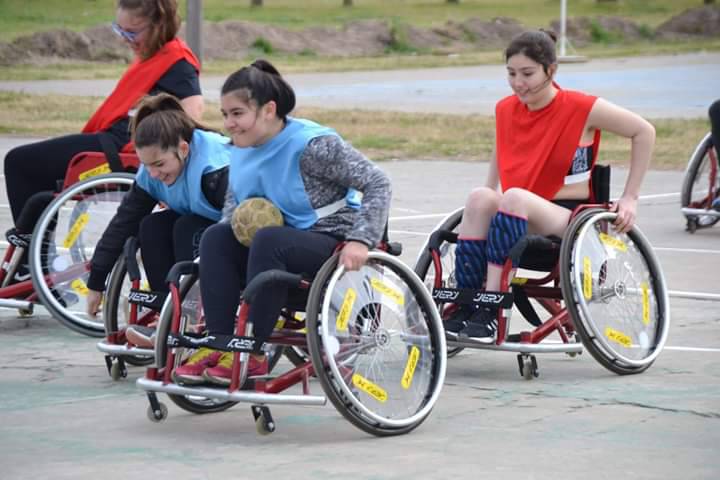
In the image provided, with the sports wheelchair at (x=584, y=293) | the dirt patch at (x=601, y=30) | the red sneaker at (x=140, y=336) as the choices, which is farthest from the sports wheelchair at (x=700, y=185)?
the dirt patch at (x=601, y=30)

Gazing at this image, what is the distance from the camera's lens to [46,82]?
27406 mm

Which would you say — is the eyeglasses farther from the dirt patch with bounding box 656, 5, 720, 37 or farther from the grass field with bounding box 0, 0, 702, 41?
the dirt patch with bounding box 656, 5, 720, 37

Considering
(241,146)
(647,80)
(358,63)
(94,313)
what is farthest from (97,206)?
(358,63)

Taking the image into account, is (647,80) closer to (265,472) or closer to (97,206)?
(97,206)

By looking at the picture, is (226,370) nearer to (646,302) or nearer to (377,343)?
(377,343)

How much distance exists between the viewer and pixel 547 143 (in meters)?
6.62

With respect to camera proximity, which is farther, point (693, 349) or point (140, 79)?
point (140, 79)

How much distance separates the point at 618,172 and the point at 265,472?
1018 cm

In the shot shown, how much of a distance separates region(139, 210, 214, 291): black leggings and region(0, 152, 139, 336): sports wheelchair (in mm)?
941

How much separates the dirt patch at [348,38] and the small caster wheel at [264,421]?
1199 inches

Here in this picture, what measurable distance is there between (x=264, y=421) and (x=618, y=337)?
70.1 inches

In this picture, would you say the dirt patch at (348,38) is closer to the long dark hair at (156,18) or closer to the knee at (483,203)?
the long dark hair at (156,18)

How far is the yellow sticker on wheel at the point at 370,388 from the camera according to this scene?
17.6ft

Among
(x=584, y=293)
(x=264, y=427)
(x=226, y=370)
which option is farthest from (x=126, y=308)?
(x=584, y=293)
